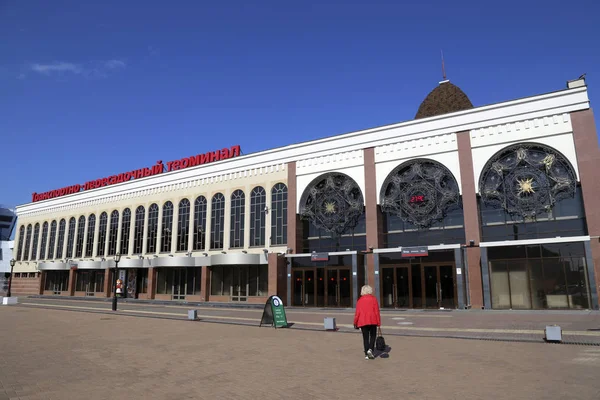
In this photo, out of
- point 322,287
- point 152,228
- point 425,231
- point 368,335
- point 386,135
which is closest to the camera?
point 368,335

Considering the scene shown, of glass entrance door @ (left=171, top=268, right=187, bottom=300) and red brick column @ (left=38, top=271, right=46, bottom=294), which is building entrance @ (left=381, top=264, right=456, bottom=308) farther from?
red brick column @ (left=38, top=271, right=46, bottom=294)

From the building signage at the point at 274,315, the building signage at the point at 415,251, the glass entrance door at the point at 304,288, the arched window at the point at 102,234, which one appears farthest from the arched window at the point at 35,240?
the building signage at the point at 274,315

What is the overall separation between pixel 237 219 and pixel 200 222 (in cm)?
461

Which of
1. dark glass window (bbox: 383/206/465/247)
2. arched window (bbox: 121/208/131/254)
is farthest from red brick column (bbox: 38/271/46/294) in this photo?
dark glass window (bbox: 383/206/465/247)

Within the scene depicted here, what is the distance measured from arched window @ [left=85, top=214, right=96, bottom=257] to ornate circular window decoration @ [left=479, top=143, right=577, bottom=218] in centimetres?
4288

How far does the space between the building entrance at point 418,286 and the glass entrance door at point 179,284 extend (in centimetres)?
2018

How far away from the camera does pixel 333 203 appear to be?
3300 centimetres

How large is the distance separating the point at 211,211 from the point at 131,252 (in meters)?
11.8

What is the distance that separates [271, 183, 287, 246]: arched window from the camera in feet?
115

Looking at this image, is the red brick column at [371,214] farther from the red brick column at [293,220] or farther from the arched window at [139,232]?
the arched window at [139,232]

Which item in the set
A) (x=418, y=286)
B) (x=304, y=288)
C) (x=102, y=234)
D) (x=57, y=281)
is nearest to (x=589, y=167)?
(x=418, y=286)

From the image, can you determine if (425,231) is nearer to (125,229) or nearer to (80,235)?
(125,229)

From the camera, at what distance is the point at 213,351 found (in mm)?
11812

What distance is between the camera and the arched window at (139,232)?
4478 cm
